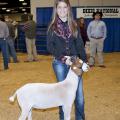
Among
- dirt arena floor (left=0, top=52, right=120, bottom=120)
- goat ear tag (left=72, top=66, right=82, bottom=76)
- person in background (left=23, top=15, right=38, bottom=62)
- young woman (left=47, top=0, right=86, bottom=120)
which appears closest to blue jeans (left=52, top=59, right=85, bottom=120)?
young woman (left=47, top=0, right=86, bottom=120)

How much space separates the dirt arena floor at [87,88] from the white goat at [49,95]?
4.22 ft

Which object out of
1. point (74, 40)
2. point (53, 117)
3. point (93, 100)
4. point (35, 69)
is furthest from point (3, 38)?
point (74, 40)

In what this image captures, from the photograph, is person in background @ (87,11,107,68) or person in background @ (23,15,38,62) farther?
person in background @ (23,15,38,62)

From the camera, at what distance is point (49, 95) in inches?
192

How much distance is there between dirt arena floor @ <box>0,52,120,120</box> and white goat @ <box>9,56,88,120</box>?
1.29m

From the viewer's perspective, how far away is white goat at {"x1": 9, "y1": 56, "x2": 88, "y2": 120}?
4859mm

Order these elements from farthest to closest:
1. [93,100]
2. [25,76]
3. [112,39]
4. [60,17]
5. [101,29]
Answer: [112,39] → [101,29] → [25,76] → [93,100] → [60,17]

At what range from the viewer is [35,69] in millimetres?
12547

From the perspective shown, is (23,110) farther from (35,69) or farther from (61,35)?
(35,69)

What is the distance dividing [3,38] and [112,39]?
31.8ft

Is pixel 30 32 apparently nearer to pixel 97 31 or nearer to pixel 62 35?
pixel 97 31

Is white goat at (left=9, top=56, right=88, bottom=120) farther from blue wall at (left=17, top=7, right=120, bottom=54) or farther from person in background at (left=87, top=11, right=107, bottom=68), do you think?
blue wall at (left=17, top=7, right=120, bottom=54)

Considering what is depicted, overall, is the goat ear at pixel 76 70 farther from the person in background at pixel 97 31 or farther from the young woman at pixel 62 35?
the person in background at pixel 97 31

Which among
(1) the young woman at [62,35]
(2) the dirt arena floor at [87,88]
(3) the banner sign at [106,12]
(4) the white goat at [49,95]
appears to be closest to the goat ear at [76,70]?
(4) the white goat at [49,95]
